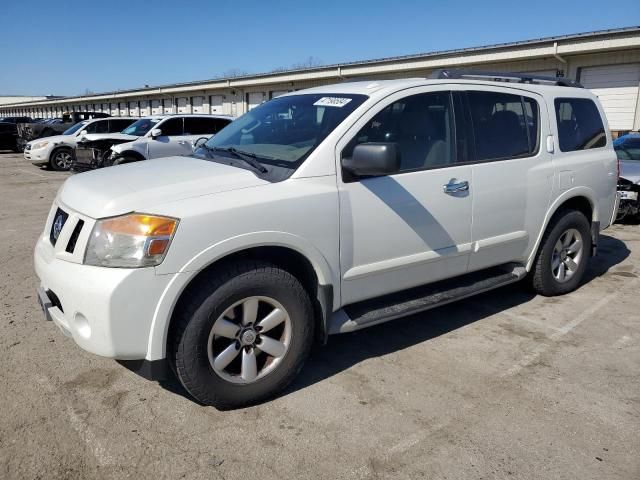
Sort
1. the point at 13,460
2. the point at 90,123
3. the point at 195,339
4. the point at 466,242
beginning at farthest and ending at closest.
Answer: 1. the point at 90,123
2. the point at 466,242
3. the point at 195,339
4. the point at 13,460

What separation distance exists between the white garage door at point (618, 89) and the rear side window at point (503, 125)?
1341 cm

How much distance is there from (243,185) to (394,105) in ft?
4.10

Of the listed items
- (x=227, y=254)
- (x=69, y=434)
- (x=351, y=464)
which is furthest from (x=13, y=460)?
(x=351, y=464)

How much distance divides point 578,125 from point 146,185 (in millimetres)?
3970

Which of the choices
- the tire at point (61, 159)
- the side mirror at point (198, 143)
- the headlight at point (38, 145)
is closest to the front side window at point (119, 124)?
the tire at point (61, 159)

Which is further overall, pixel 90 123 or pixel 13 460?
pixel 90 123

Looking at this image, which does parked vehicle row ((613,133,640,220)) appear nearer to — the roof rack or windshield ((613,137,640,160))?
windshield ((613,137,640,160))

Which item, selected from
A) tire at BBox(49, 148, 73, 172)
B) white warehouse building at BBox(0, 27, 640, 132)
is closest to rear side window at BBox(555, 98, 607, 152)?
white warehouse building at BBox(0, 27, 640, 132)

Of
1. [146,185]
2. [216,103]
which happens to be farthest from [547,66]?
[216,103]

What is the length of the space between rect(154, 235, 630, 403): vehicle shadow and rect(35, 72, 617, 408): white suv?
41 cm

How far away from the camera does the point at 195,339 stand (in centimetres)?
271

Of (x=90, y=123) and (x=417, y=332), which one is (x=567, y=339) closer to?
(x=417, y=332)

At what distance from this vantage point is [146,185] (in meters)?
2.93

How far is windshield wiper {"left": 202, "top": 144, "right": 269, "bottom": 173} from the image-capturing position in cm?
314
